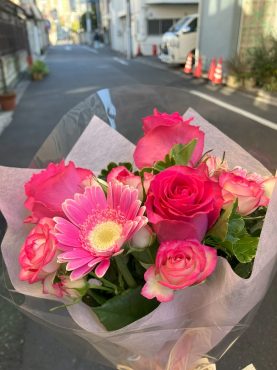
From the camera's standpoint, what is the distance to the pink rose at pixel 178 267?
2.24ft

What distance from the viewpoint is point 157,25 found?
26219mm

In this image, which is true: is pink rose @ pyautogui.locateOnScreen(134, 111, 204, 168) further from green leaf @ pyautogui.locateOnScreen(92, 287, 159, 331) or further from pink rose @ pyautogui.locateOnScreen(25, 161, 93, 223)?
green leaf @ pyautogui.locateOnScreen(92, 287, 159, 331)

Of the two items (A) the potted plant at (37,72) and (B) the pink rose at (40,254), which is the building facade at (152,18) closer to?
(A) the potted plant at (37,72)

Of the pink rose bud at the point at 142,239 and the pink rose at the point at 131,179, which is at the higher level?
the pink rose at the point at 131,179

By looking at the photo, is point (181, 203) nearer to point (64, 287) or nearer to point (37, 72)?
point (64, 287)

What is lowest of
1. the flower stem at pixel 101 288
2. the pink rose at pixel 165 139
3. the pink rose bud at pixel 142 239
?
the flower stem at pixel 101 288

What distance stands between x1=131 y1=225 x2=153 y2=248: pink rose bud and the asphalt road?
426mm

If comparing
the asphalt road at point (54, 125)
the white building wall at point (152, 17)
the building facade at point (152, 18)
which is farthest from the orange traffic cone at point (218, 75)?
the white building wall at point (152, 17)

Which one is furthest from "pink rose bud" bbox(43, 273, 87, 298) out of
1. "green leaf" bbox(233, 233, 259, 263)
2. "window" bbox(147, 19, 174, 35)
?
"window" bbox(147, 19, 174, 35)

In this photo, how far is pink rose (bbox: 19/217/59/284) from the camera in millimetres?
742

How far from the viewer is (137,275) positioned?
34.3 inches

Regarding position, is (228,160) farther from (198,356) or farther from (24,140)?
(24,140)

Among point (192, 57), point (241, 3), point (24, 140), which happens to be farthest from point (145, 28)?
point (24, 140)

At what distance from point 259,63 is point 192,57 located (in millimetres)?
5236
